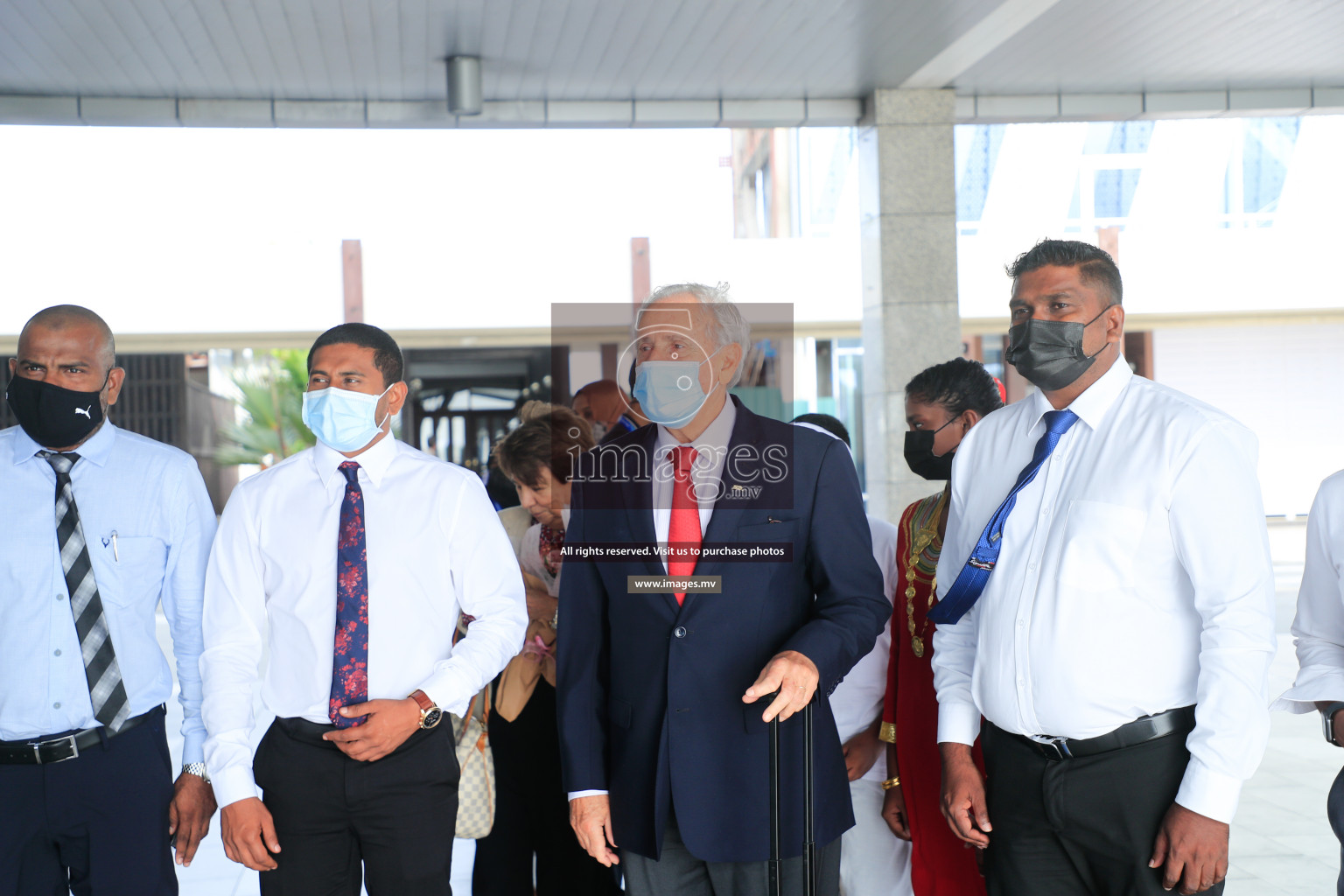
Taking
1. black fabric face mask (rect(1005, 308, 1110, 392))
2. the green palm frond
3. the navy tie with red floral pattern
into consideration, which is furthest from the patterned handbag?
the green palm frond

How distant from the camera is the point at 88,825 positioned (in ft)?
7.53

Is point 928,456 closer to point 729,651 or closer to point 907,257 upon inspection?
point 729,651

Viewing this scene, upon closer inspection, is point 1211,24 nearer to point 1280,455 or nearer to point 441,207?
point 441,207

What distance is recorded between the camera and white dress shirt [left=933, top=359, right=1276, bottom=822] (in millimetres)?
1806

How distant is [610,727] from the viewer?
2176 mm

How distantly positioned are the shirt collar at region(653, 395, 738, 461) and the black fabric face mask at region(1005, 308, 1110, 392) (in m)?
0.60

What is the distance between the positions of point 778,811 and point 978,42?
5164 mm

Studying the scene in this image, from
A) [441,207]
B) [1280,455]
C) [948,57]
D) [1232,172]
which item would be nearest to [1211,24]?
[948,57]

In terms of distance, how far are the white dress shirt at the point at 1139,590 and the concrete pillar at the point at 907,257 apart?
4532 mm

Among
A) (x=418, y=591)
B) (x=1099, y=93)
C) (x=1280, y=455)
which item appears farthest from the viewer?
(x=1280, y=455)

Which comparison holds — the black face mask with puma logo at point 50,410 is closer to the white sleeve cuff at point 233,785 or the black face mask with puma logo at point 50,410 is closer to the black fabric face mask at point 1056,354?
the white sleeve cuff at point 233,785

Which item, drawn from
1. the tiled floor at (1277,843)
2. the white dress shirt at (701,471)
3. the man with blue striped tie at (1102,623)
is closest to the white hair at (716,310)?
the white dress shirt at (701,471)

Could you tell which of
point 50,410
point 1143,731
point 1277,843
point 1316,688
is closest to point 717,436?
point 1143,731

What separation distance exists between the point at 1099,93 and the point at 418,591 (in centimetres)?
638
